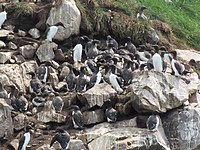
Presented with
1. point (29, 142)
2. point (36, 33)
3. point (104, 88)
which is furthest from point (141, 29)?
point (29, 142)

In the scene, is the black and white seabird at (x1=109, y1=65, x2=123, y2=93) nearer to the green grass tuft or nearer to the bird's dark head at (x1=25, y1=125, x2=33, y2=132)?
the bird's dark head at (x1=25, y1=125, x2=33, y2=132)

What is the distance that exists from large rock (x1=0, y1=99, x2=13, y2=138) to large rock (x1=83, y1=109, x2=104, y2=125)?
190 cm

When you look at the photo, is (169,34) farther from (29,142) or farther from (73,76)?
(29,142)

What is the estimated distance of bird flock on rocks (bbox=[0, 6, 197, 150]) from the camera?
1633cm

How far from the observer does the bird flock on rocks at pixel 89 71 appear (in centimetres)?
1633

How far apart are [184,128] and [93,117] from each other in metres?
2.34

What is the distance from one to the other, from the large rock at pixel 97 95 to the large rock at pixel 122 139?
0.95 meters

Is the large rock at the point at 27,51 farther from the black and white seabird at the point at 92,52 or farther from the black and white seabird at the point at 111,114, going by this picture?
the black and white seabird at the point at 111,114

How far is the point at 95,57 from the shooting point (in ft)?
66.1

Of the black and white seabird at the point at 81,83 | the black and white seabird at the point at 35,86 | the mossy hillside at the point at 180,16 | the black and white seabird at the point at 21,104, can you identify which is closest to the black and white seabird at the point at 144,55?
the black and white seabird at the point at 81,83

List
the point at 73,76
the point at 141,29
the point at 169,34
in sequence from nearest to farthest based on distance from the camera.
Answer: the point at 73,76
the point at 141,29
the point at 169,34

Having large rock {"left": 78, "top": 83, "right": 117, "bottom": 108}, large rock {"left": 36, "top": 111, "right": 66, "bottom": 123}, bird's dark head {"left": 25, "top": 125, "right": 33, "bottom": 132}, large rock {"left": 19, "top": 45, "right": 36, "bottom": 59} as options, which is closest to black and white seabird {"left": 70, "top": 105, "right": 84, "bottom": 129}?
large rock {"left": 78, "top": 83, "right": 117, "bottom": 108}

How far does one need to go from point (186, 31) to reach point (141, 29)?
3349 millimetres

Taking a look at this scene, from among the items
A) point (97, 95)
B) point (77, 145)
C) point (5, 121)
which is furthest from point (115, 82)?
point (5, 121)
